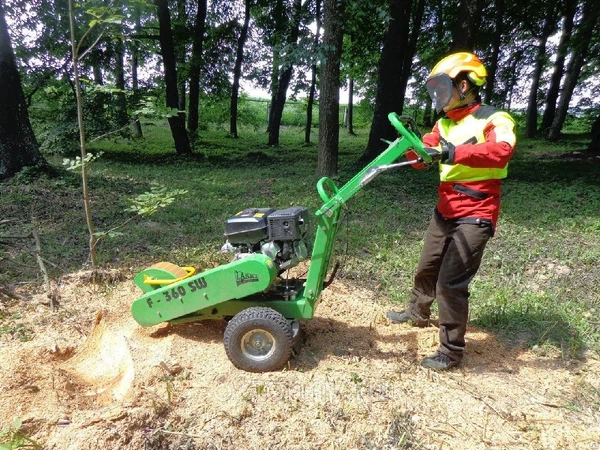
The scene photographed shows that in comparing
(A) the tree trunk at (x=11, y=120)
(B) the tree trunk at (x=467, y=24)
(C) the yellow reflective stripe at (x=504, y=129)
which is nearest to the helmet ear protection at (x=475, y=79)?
(C) the yellow reflective stripe at (x=504, y=129)

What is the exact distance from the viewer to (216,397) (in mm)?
2482

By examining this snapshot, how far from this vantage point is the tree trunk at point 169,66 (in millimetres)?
11727

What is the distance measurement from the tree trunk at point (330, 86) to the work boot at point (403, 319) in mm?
4492

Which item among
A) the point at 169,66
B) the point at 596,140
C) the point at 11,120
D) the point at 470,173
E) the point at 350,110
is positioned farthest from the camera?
the point at 350,110

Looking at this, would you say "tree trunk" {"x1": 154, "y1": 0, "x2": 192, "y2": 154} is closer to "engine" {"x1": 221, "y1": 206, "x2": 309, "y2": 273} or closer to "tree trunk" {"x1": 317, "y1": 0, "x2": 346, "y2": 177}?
"tree trunk" {"x1": 317, "y1": 0, "x2": 346, "y2": 177}

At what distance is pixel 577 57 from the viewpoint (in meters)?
11.2

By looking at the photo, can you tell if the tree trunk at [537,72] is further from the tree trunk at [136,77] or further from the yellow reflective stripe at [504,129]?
the yellow reflective stripe at [504,129]

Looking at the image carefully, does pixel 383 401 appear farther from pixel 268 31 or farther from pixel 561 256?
pixel 268 31

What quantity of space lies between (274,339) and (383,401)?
2.52ft

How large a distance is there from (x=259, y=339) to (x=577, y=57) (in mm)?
12594

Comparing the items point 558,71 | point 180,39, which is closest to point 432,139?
point 180,39

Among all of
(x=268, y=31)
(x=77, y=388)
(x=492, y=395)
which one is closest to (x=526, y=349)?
(x=492, y=395)

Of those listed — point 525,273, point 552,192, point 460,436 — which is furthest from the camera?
point 552,192

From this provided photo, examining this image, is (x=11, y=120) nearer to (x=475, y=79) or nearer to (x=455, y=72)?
(x=455, y=72)
